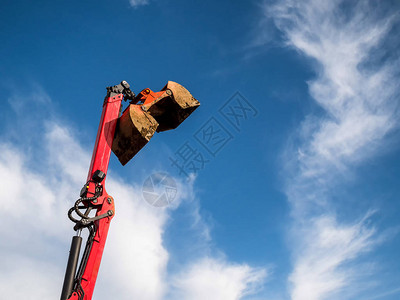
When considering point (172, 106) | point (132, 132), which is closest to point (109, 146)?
point (132, 132)

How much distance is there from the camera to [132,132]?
5641mm

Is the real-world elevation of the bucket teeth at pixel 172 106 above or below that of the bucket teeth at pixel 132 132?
above

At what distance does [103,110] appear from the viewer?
610 cm

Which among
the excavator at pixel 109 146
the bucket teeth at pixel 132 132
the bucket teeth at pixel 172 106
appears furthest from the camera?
the bucket teeth at pixel 172 106

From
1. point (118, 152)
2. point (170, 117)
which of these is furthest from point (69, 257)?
point (170, 117)

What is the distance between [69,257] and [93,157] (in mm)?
1734

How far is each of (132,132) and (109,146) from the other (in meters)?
0.47

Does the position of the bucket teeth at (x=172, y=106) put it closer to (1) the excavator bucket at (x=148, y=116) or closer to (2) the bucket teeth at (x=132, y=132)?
(1) the excavator bucket at (x=148, y=116)

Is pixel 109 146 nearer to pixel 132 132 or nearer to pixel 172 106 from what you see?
pixel 132 132

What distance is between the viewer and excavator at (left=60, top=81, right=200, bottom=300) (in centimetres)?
445

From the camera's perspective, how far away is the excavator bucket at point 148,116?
5.65 metres

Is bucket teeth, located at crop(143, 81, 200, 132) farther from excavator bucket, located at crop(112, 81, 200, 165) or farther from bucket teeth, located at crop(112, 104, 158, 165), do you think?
bucket teeth, located at crop(112, 104, 158, 165)

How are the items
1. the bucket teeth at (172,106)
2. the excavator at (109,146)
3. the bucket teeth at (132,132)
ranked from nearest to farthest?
the excavator at (109,146)
the bucket teeth at (132,132)
the bucket teeth at (172,106)

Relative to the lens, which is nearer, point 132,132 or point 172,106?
point 132,132
